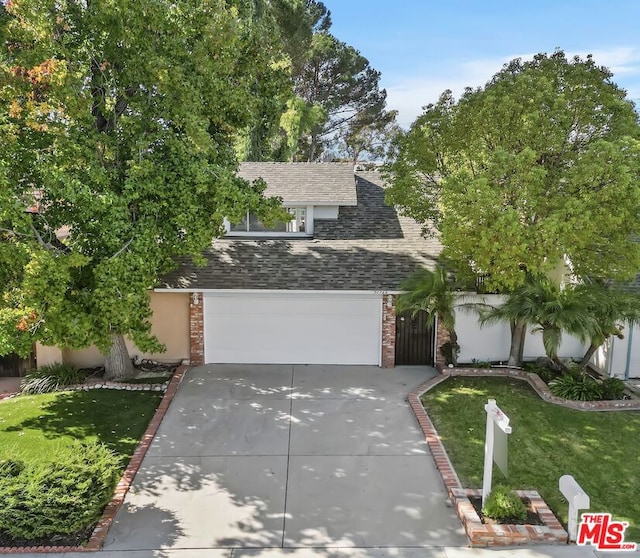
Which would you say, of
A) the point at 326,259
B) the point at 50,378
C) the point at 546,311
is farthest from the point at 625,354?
the point at 50,378

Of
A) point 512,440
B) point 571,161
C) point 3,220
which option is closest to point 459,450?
point 512,440

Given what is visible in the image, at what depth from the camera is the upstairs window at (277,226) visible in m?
16.8

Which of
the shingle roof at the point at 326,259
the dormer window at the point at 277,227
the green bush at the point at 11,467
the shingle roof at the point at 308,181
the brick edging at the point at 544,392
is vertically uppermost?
the shingle roof at the point at 308,181

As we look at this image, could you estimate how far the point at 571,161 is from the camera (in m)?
12.0

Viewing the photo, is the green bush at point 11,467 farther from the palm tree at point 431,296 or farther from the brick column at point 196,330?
the palm tree at point 431,296

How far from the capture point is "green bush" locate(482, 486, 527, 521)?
760cm

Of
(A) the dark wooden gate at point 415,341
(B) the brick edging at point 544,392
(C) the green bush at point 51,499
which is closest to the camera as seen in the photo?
(C) the green bush at point 51,499

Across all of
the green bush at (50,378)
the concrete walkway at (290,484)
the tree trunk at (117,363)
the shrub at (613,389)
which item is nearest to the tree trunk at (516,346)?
the shrub at (613,389)

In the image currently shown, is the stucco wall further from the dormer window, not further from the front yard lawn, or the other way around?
the dormer window

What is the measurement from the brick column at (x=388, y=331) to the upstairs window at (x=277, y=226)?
437cm

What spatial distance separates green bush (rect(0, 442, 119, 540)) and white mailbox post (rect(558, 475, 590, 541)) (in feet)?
21.3

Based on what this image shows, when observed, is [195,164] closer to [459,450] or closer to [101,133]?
[101,133]

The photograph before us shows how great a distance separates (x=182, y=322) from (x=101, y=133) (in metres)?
5.61

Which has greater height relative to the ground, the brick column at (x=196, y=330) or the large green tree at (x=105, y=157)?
the large green tree at (x=105, y=157)
